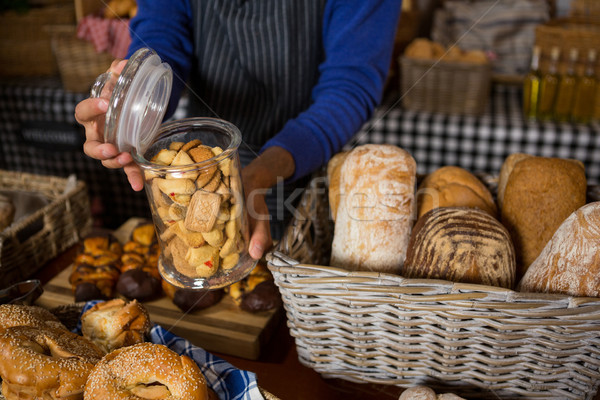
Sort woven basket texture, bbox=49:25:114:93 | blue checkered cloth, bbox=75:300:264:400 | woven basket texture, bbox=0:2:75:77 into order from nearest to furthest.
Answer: blue checkered cloth, bbox=75:300:264:400, woven basket texture, bbox=49:25:114:93, woven basket texture, bbox=0:2:75:77

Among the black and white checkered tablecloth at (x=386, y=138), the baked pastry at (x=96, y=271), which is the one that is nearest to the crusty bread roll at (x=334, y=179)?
the baked pastry at (x=96, y=271)

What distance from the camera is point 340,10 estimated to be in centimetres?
131

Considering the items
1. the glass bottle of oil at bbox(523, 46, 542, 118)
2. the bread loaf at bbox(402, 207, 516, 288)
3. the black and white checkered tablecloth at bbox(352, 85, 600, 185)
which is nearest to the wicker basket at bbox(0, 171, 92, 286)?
the bread loaf at bbox(402, 207, 516, 288)

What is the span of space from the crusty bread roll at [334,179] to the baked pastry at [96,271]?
0.55 meters

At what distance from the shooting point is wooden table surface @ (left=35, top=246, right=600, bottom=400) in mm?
872

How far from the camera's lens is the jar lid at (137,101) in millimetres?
671

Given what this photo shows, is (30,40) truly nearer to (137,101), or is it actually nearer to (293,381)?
(137,101)

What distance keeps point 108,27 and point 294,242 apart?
1.91 meters

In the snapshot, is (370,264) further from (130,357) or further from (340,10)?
(340,10)

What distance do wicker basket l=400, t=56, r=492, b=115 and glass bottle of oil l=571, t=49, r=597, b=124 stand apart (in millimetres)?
382

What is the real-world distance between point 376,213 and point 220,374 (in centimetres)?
43

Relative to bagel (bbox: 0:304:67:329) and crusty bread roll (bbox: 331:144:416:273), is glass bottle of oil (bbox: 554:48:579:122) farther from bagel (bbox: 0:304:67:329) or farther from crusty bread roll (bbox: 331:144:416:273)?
bagel (bbox: 0:304:67:329)

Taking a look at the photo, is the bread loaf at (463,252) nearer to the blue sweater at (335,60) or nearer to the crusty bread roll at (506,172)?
the crusty bread roll at (506,172)

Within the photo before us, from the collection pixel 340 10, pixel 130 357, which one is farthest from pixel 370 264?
pixel 340 10
